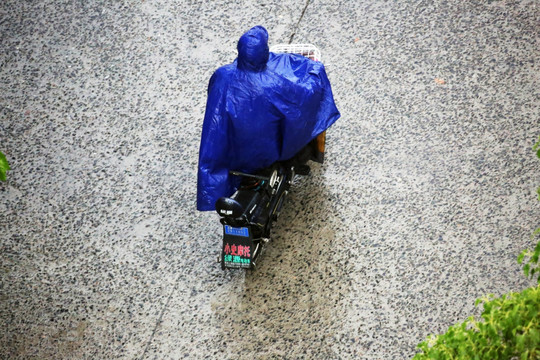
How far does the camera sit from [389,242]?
495cm

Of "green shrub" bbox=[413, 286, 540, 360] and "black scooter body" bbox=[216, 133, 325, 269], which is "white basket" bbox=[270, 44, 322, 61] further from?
"green shrub" bbox=[413, 286, 540, 360]

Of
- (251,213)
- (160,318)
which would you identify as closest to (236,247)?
(251,213)

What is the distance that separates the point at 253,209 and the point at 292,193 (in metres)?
0.85

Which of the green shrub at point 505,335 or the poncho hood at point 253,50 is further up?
the poncho hood at point 253,50

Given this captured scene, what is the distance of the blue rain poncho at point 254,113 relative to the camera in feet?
14.4

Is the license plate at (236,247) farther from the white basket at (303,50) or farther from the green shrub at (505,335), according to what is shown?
the green shrub at (505,335)

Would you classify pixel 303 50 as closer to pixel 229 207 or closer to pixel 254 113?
pixel 254 113

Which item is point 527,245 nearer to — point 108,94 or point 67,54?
point 108,94

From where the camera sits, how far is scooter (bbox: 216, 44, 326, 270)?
14.6ft

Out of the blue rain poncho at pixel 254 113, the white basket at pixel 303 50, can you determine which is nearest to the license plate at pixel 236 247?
the blue rain poncho at pixel 254 113

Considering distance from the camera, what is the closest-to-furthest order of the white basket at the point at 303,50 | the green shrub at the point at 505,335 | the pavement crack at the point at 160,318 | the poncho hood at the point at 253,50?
the green shrub at the point at 505,335 < the poncho hood at the point at 253,50 < the pavement crack at the point at 160,318 < the white basket at the point at 303,50

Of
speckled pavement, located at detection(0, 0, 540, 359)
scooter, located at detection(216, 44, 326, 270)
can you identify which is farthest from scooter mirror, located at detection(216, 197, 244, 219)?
speckled pavement, located at detection(0, 0, 540, 359)

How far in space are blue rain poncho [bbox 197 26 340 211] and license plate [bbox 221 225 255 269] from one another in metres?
0.24

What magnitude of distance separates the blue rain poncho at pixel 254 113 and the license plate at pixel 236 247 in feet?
0.79
